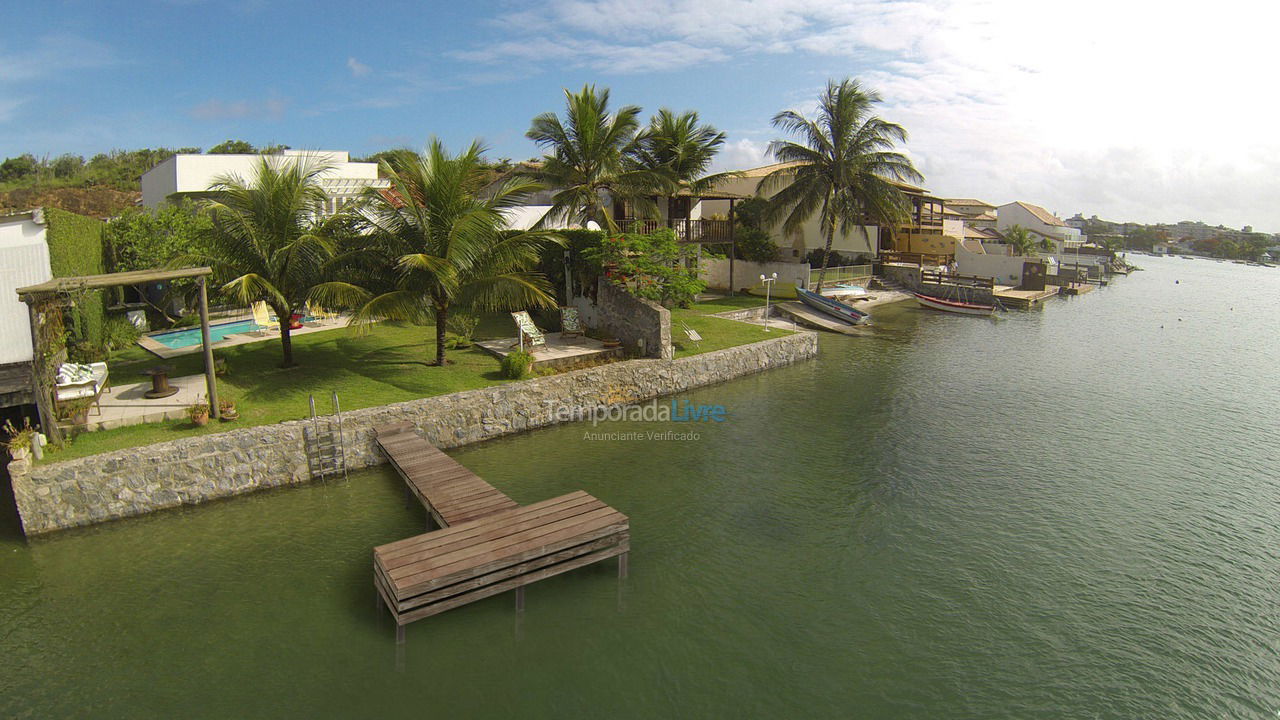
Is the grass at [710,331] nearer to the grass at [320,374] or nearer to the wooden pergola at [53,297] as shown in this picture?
the grass at [320,374]

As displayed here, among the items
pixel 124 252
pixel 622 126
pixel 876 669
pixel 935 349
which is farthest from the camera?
pixel 935 349

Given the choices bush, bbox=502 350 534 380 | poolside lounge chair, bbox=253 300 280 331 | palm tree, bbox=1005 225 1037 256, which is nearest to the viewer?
bush, bbox=502 350 534 380

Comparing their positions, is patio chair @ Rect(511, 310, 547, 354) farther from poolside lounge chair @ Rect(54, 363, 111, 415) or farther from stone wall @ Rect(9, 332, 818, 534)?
poolside lounge chair @ Rect(54, 363, 111, 415)

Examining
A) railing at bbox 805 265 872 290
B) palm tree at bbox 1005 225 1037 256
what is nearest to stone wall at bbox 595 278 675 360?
railing at bbox 805 265 872 290

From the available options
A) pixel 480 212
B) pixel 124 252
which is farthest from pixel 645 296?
pixel 124 252

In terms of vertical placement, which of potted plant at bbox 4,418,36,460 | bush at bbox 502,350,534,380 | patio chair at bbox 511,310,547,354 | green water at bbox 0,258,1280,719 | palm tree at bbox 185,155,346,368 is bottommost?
green water at bbox 0,258,1280,719

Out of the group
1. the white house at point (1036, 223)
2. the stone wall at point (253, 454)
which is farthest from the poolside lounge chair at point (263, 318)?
the white house at point (1036, 223)

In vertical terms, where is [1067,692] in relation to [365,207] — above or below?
below

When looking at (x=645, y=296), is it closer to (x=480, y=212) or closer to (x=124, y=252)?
(x=480, y=212)
